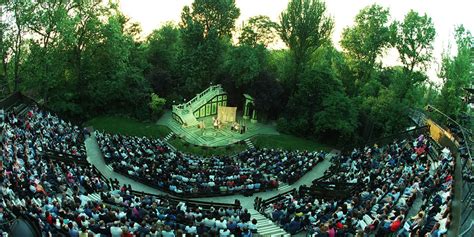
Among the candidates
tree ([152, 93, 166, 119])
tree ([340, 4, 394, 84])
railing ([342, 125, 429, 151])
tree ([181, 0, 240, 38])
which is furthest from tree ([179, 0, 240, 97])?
railing ([342, 125, 429, 151])

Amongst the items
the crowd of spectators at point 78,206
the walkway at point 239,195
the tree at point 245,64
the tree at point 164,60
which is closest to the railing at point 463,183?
the walkway at point 239,195

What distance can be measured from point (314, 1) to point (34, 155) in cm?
3586

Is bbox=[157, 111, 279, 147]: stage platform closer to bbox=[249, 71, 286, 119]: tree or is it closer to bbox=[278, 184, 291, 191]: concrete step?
bbox=[249, 71, 286, 119]: tree

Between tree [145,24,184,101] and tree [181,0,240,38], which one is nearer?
tree [145,24,184,101]

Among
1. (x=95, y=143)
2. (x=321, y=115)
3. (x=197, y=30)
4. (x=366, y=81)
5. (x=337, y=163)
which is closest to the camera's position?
(x=337, y=163)

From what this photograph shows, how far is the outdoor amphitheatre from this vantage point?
1955 centimetres

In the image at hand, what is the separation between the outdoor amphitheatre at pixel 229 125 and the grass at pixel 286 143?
10.0 inches

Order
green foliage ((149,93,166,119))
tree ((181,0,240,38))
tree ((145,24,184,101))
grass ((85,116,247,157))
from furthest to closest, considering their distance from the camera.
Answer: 1. tree ((181,0,240,38))
2. tree ((145,24,184,101))
3. green foliage ((149,93,166,119))
4. grass ((85,116,247,157))

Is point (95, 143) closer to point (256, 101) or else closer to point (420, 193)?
point (256, 101)

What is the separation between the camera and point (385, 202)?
20953mm

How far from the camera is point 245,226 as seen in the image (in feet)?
64.5

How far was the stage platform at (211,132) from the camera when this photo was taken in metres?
43.1

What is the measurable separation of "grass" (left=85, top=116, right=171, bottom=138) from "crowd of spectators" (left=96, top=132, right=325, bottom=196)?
20.2 ft

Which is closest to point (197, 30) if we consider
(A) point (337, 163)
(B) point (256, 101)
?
(B) point (256, 101)
